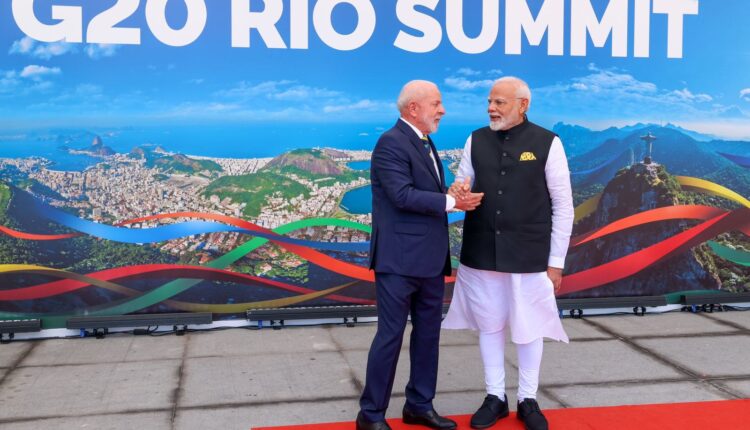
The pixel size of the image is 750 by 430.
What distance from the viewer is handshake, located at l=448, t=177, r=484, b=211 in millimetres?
3359

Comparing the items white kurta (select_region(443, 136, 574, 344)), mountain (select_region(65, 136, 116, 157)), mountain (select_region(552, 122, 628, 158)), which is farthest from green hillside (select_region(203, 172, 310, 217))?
white kurta (select_region(443, 136, 574, 344))

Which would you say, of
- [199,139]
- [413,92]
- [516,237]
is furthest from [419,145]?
[199,139]

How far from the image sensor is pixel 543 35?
5.83 metres

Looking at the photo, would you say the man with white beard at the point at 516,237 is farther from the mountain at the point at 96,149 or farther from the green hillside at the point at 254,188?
the mountain at the point at 96,149

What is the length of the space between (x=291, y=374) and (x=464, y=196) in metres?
1.68

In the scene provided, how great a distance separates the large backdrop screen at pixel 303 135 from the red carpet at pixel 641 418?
2.08m

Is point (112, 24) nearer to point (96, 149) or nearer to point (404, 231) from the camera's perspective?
point (96, 149)

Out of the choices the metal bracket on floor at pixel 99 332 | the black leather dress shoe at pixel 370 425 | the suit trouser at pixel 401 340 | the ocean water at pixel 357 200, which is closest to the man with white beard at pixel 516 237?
the suit trouser at pixel 401 340

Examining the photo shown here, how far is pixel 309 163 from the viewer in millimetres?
5707

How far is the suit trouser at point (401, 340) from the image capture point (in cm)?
341

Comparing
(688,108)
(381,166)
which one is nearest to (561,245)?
(381,166)

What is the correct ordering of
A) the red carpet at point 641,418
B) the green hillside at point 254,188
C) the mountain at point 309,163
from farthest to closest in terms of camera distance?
the mountain at point 309,163 < the green hillside at point 254,188 < the red carpet at point 641,418

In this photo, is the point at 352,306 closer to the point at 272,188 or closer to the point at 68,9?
the point at 272,188

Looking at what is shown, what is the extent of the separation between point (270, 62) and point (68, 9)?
4.26 ft
